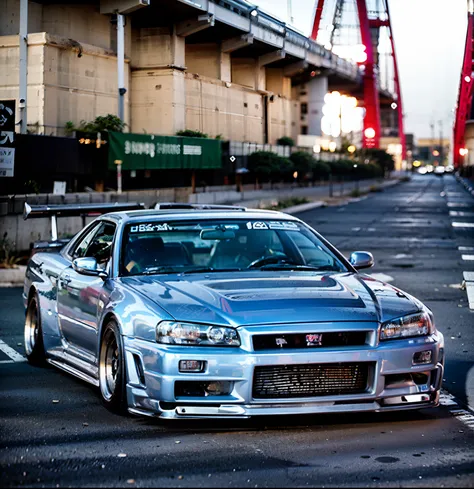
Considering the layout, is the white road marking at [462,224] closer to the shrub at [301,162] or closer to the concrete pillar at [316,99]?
the shrub at [301,162]

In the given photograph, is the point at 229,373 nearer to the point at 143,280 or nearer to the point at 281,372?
the point at 281,372

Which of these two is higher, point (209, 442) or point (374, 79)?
point (374, 79)

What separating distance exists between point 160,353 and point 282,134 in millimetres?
68807

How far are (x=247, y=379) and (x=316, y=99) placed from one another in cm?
9005

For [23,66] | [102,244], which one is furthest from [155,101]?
[102,244]

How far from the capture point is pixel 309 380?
623cm

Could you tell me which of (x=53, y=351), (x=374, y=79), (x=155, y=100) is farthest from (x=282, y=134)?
(x=53, y=351)

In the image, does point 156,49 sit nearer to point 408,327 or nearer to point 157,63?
point 157,63

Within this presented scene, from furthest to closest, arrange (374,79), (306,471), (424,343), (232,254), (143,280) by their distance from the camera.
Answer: (374,79), (232,254), (143,280), (424,343), (306,471)

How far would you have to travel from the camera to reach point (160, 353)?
20.4ft

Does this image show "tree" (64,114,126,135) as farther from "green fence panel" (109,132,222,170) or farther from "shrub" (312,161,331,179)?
"shrub" (312,161,331,179)

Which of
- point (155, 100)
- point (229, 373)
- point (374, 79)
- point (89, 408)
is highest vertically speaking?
point (374, 79)

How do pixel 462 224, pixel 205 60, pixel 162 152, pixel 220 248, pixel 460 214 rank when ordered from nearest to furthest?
pixel 220 248 → pixel 462 224 → pixel 460 214 → pixel 162 152 → pixel 205 60

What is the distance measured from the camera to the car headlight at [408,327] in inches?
252
